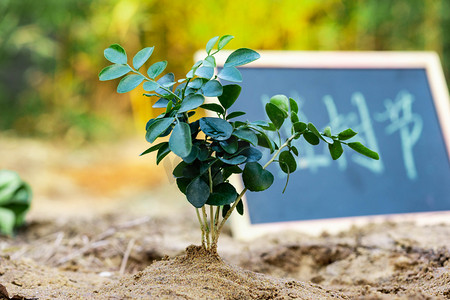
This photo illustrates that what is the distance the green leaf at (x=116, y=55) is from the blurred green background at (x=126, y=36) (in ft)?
9.34

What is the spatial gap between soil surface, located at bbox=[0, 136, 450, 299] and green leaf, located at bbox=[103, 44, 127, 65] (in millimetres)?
187

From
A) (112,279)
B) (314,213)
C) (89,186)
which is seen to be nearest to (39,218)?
(112,279)

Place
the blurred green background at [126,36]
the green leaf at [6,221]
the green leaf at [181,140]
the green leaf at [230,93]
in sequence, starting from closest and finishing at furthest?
the green leaf at [181,140] → the green leaf at [230,93] → the green leaf at [6,221] → the blurred green background at [126,36]

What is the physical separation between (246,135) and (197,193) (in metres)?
0.12

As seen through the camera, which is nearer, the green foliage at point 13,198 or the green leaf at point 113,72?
the green leaf at point 113,72

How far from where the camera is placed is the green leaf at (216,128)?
721 mm

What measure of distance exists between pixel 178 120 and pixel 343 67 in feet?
3.93

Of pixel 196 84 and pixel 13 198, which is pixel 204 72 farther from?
pixel 13 198

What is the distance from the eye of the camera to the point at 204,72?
735 mm

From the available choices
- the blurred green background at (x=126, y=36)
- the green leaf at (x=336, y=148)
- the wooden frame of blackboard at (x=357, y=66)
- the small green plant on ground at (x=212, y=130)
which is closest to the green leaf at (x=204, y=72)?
the small green plant on ground at (x=212, y=130)

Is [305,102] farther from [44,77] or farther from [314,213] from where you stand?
[44,77]

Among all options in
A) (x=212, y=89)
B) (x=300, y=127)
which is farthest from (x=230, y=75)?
(x=300, y=127)

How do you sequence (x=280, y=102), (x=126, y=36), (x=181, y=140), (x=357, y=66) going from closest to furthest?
(x=181, y=140), (x=280, y=102), (x=357, y=66), (x=126, y=36)

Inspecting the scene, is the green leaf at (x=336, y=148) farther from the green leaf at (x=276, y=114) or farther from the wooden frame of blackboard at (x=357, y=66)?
the wooden frame of blackboard at (x=357, y=66)
